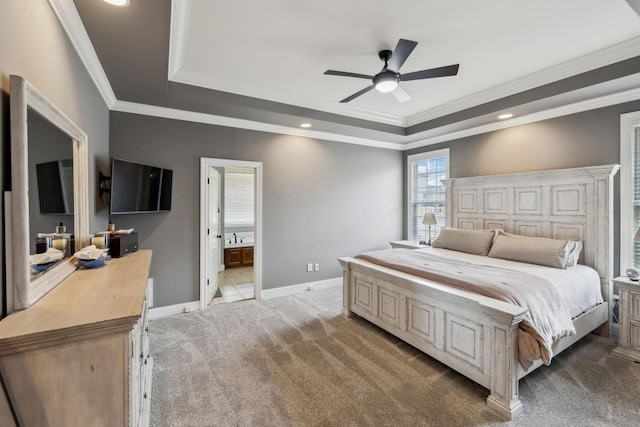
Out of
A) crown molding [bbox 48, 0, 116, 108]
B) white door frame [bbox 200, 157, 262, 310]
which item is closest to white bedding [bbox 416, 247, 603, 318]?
white door frame [bbox 200, 157, 262, 310]

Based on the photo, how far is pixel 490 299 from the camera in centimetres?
213

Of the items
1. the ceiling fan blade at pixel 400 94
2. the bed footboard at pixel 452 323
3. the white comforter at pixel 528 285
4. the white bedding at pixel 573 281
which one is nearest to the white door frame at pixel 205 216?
the bed footboard at pixel 452 323

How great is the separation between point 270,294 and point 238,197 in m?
3.07

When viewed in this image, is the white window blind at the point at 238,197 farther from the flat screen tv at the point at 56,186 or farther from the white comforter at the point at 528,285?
the flat screen tv at the point at 56,186

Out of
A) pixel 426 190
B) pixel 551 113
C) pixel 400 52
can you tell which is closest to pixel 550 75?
pixel 551 113

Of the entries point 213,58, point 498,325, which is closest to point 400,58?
point 213,58

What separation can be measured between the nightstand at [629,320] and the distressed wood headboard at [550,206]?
0.40 metres

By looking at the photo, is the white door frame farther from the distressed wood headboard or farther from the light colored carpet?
the distressed wood headboard

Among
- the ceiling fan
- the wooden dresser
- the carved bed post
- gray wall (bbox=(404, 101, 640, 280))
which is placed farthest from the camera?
gray wall (bbox=(404, 101, 640, 280))

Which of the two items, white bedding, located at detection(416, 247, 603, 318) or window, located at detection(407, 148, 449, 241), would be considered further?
window, located at detection(407, 148, 449, 241)

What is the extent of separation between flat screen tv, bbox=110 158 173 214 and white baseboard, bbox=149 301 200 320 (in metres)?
1.24

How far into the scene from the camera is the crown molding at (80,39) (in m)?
→ 1.67

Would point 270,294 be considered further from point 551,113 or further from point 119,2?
point 551,113

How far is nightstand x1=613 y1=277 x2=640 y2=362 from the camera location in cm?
261
